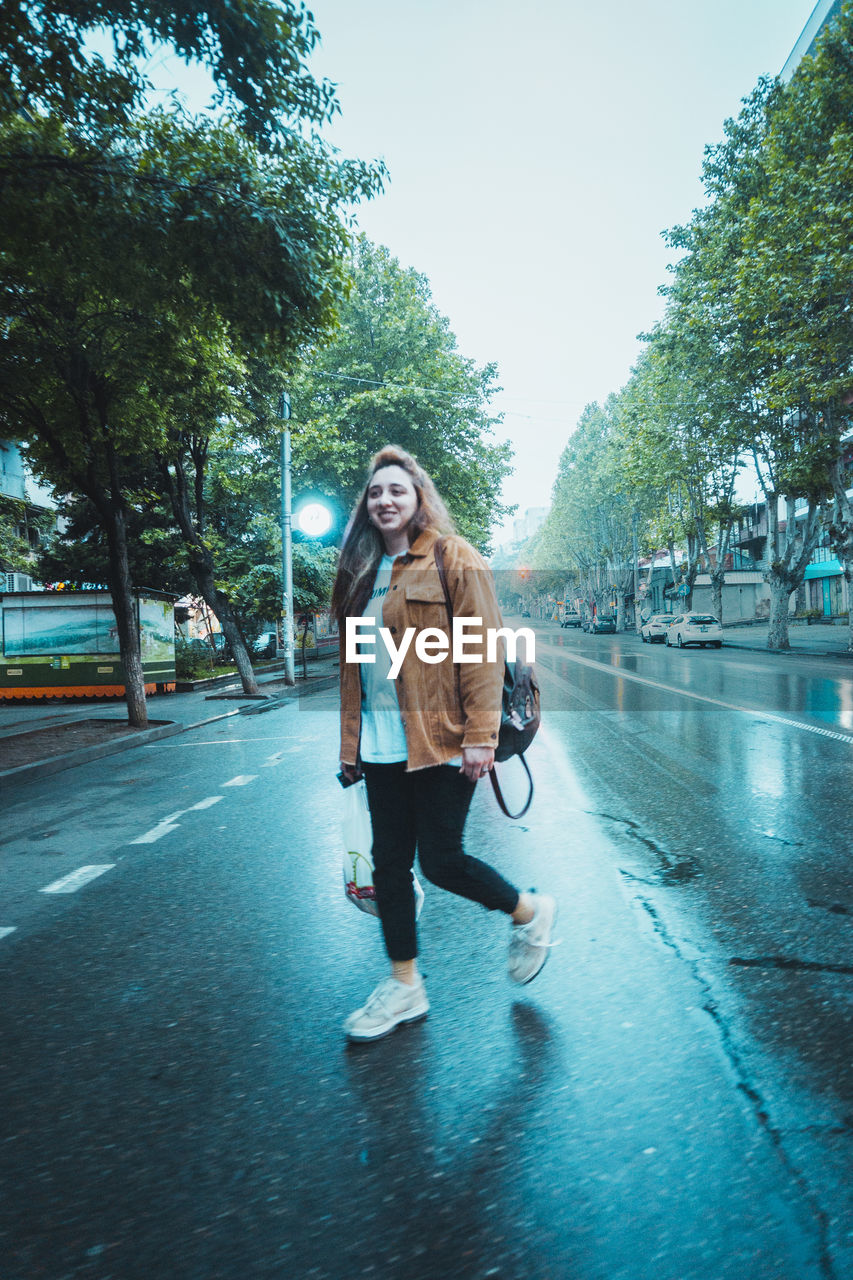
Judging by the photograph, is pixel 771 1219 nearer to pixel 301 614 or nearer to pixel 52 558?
pixel 301 614

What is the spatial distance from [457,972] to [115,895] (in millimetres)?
2238

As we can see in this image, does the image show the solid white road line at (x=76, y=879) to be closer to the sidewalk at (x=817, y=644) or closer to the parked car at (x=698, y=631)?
the sidewalk at (x=817, y=644)

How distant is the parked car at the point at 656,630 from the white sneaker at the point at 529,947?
39.9 m

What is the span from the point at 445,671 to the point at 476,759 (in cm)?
30

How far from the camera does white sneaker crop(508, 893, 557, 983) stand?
3.29 m

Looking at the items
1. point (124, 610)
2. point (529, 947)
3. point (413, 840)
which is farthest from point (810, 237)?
point (413, 840)

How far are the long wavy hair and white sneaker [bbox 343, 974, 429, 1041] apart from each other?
1.28 m

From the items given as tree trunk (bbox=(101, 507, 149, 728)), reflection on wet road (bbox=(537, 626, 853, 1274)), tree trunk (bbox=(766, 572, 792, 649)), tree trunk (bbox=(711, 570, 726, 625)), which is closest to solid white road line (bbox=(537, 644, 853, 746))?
reflection on wet road (bbox=(537, 626, 853, 1274))

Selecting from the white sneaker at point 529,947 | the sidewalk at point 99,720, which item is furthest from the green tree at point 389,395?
the white sneaker at point 529,947

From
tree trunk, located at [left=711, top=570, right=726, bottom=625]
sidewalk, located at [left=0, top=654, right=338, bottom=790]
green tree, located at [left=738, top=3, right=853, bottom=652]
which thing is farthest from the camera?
tree trunk, located at [left=711, top=570, right=726, bottom=625]

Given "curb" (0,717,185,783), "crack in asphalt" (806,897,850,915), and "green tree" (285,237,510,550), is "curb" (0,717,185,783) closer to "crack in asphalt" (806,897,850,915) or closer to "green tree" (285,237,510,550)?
"crack in asphalt" (806,897,850,915)

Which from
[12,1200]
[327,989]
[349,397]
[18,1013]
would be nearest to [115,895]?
→ [18,1013]

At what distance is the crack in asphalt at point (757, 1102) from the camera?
6.50ft

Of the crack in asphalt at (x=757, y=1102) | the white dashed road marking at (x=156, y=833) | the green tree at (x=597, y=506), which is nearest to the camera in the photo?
the crack in asphalt at (x=757, y=1102)
